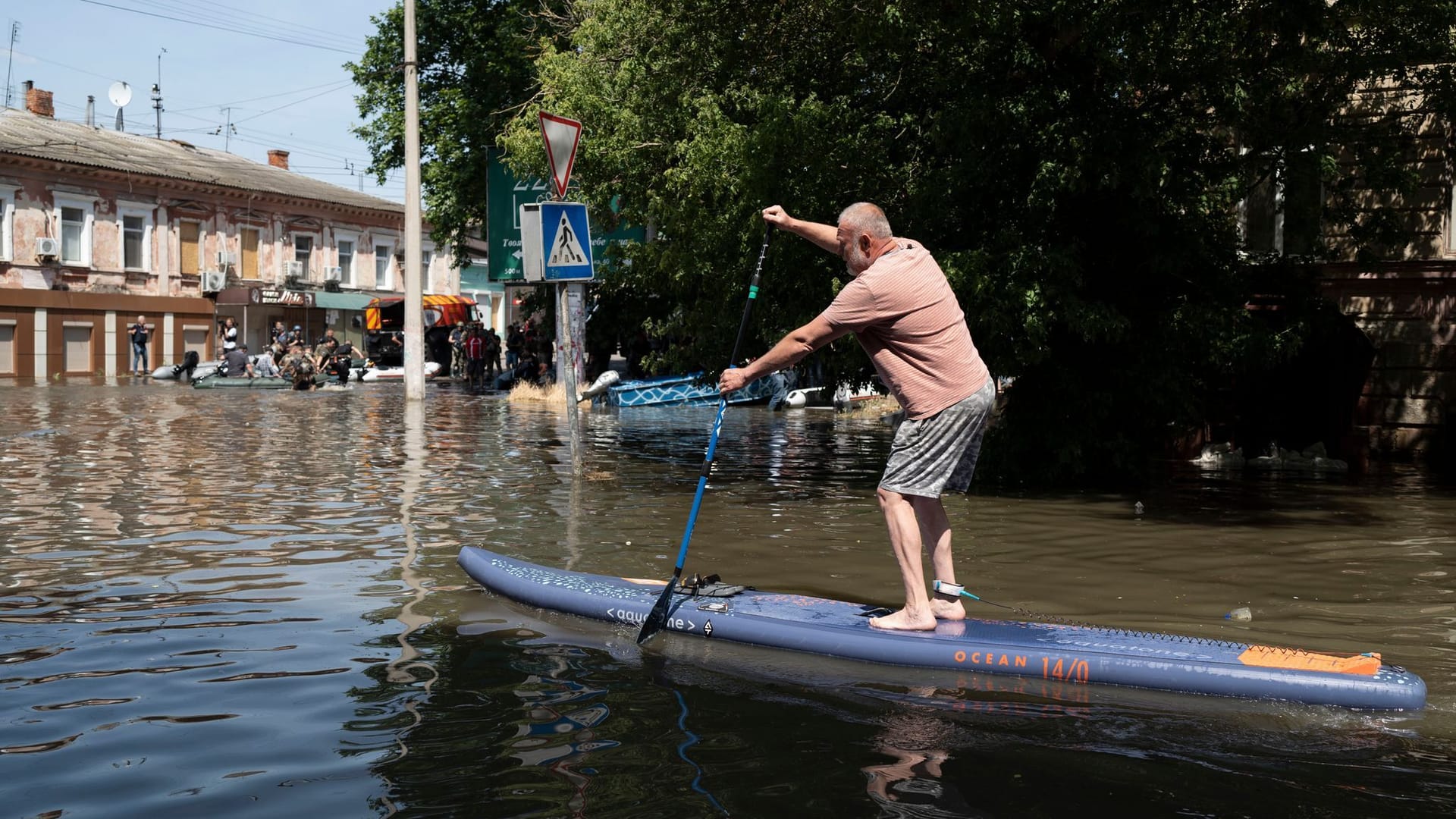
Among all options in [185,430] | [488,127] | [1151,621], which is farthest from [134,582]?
[488,127]

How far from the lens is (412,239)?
26.4 meters

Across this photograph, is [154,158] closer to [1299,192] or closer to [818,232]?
[1299,192]

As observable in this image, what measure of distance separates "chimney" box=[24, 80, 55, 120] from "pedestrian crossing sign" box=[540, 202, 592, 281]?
4552 cm

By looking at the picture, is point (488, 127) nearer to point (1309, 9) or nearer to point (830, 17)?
point (830, 17)

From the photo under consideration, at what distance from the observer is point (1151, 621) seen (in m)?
6.87

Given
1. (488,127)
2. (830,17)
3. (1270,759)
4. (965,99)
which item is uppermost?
(488,127)

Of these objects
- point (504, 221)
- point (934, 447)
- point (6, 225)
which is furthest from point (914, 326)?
point (6, 225)

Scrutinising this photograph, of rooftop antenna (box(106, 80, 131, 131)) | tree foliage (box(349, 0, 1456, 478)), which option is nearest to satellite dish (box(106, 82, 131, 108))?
rooftop antenna (box(106, 80, 131, 131))

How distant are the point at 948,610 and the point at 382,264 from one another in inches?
2219

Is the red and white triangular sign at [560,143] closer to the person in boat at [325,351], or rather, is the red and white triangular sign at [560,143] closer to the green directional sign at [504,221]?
the green directional sign at [504,221]

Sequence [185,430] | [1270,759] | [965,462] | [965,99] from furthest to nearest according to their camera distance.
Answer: [185,430] < [965,99] < [965,462] < [1270,759]

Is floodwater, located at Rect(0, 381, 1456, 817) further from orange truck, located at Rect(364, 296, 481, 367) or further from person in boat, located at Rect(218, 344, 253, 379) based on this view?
orange truck, located at Rect(364, 296, 481, 367)

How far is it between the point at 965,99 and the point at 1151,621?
260 inches

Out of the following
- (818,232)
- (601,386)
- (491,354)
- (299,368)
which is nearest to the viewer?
(818,232)
